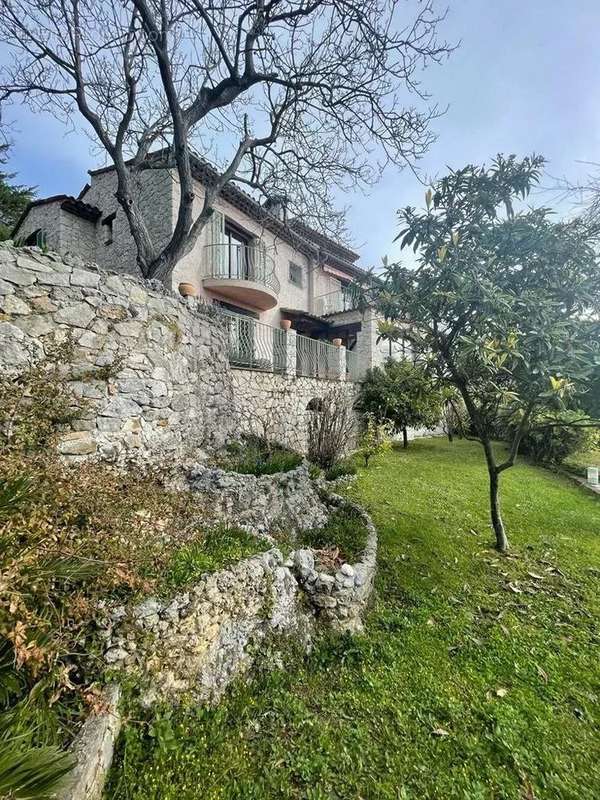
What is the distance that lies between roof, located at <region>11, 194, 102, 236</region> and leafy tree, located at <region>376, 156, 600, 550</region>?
1164 cm

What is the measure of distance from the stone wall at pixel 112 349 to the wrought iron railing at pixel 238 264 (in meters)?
5.54

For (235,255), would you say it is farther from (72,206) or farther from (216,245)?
(72,206)

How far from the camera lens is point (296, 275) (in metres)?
15.1

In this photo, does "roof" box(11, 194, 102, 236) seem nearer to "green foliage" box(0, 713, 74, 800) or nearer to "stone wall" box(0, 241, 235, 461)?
"stone wall" box(0, 241, 235, 461)

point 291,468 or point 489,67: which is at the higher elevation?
point 489,67

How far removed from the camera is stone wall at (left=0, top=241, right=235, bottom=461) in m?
3.50

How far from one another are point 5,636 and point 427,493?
644 cm

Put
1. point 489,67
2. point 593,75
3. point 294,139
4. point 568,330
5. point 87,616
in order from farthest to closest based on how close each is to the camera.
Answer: point 294,139 < point 489,67 < point 593,75 < point 568,330 < point 87,616

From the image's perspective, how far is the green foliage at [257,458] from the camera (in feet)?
16.3

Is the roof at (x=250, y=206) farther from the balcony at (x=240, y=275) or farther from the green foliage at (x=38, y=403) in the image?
the green foliage at (x=38, y=403)

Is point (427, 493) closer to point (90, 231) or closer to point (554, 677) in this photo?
point (554, 677)

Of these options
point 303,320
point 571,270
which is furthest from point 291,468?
point 303,320

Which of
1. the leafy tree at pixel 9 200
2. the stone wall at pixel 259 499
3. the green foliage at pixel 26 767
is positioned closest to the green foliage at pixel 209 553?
the stone wall at pixel 259 499

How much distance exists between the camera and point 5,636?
1491mm
